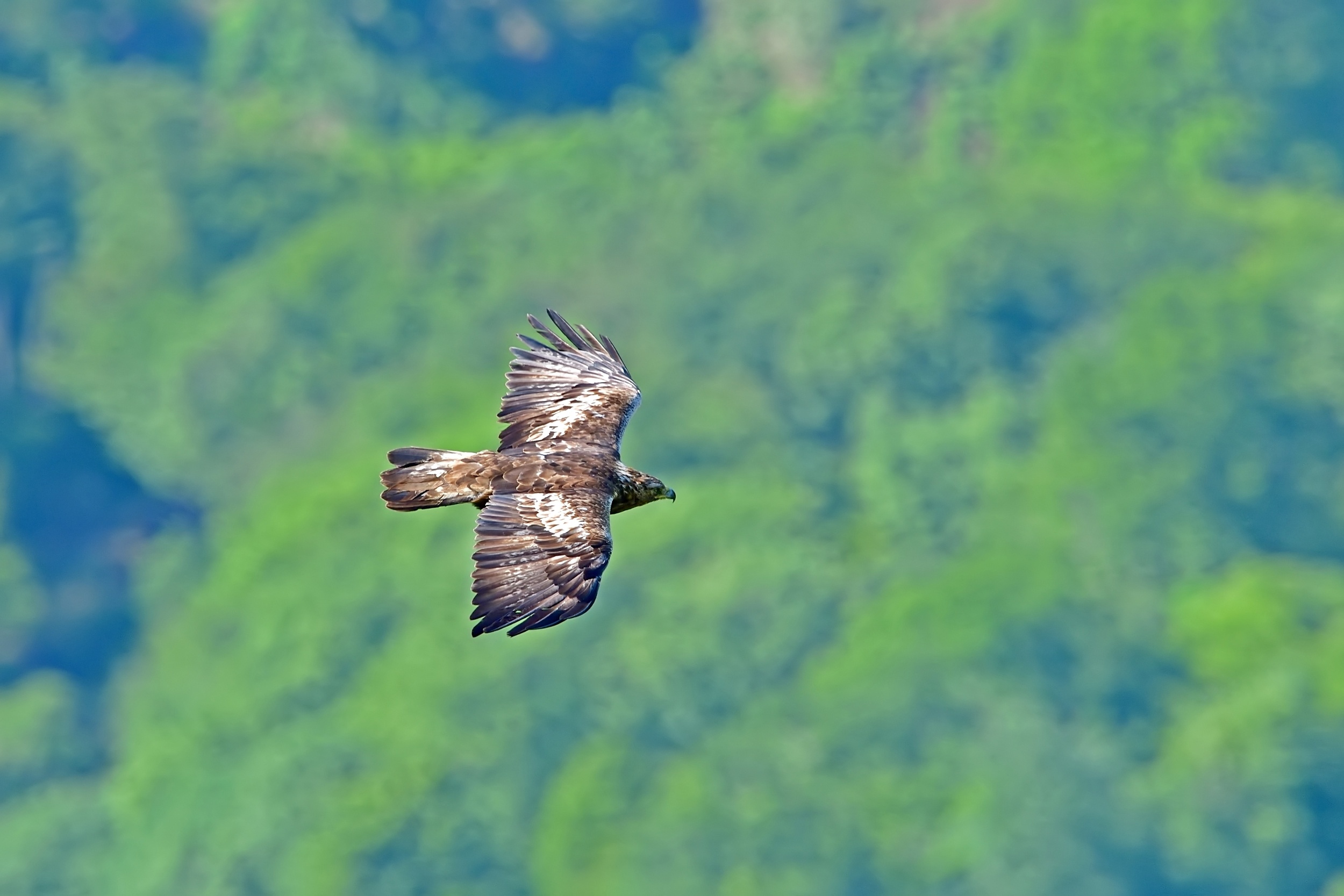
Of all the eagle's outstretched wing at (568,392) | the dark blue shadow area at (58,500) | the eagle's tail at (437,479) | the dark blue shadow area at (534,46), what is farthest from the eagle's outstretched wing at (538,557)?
the dark blue shadow area at (534,46)

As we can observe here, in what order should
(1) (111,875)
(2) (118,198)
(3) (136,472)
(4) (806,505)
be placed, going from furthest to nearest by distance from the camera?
1. (2) (118,198)
2. (3) (136,472)
3. (4) (806,505)
4. (1) (111,875)

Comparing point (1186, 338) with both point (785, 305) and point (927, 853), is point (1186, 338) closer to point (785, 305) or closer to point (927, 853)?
point (785, 305)

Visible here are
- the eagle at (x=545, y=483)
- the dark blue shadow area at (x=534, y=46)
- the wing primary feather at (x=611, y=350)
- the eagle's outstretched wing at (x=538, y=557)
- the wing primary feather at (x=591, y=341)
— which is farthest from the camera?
the dark blue shadow area at (x=534, y=46)

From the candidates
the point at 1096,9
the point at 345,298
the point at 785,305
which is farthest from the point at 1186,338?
the point at 345,298

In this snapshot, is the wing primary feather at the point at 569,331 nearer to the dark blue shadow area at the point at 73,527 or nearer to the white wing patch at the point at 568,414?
the white wing patch at the point at 568,414

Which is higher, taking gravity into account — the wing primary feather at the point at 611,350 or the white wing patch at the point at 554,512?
the wing primary feather at the point at 611,350

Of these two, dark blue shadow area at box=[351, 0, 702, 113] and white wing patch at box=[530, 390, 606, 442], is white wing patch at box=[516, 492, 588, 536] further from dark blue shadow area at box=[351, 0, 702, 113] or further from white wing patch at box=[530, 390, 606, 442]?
dark blue shadow area at box=[351, 0, 702, 113]

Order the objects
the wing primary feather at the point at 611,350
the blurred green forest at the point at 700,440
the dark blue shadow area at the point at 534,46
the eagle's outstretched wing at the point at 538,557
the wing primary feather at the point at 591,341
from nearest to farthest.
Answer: the eagle's outstretched wing at the point at 538,557, the wing primary feather at the point at 611,350, the wing primary feather at the point at 591,341, the blurred green forest at the point at 700,440, the dark blue shadow area at the point at 534,46

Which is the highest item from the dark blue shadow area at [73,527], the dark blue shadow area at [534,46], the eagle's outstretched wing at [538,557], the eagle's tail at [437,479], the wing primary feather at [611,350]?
the dark blue shadow area at [534,46]

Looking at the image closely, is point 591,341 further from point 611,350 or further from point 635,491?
point 635,491
